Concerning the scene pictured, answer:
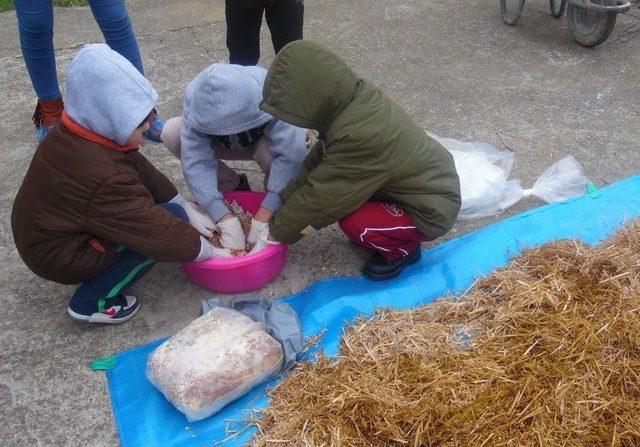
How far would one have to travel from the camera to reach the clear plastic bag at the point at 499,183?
286cm

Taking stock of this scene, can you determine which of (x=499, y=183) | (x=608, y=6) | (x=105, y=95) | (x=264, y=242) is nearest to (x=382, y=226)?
(x=264, y=242)

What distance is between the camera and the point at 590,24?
424cm

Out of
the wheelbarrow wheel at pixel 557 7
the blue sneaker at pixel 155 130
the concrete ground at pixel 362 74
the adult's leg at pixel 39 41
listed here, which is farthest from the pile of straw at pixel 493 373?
the wheelbarrow wheel at pixel 557 7

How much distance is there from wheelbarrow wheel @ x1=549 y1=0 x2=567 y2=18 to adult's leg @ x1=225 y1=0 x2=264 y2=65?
253 centimetres

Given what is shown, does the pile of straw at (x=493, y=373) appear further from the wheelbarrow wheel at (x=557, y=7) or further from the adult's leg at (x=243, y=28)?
the wheelbarrow wheel at (x=557, y=7)

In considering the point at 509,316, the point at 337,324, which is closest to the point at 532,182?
the point at 509,316

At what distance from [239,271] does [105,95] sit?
0.81 meters

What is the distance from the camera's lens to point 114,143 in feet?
6.86

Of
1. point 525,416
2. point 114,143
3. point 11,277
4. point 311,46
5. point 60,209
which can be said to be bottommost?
point 11,277

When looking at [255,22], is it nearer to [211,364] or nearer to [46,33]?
[46,33]

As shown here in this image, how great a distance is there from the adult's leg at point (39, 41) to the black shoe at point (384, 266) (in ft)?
6.01

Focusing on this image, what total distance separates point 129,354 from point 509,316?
136cm

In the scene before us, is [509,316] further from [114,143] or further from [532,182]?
[114,143]

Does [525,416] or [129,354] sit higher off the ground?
[525,416]
